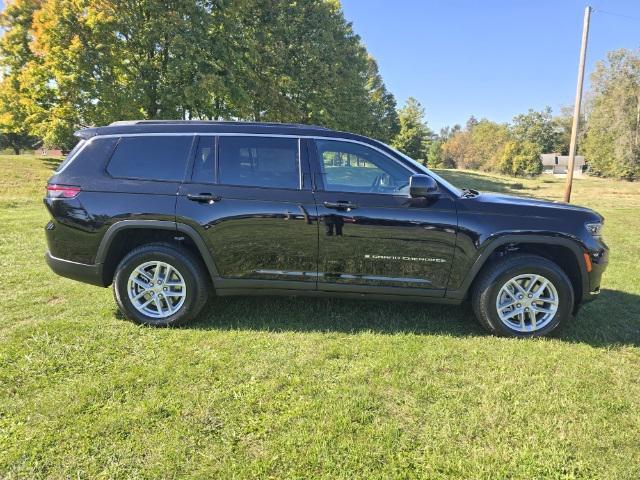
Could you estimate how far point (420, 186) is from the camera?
11.7 feet

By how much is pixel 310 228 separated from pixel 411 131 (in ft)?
150

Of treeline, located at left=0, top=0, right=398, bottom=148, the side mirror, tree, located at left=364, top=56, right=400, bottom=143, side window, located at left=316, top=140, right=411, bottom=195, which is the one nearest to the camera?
the side mirror

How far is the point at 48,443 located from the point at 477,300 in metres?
3.45

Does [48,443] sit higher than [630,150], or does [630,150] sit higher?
[630,150]

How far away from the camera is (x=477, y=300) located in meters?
3.86

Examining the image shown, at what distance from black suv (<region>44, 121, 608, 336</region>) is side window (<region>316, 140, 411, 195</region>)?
0.04ft

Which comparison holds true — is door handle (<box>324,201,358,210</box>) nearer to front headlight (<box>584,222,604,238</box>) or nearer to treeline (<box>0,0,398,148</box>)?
front headlight (<box>584,222,604,238</box>)

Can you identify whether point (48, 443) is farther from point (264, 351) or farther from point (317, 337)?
point (317, 337)

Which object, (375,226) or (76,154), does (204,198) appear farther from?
(375,226)

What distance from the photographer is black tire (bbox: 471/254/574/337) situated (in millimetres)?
3766

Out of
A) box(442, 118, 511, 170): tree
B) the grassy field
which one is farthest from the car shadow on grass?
box(442, 118, 511, 170): tree

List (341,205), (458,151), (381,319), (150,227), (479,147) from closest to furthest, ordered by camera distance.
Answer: (341,205)
(150,227)
(381,319)
(479,147)
(458,151)

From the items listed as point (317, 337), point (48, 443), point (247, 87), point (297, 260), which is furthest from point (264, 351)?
point (247, 87)

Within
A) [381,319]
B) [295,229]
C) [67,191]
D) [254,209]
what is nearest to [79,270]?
[67,191]
